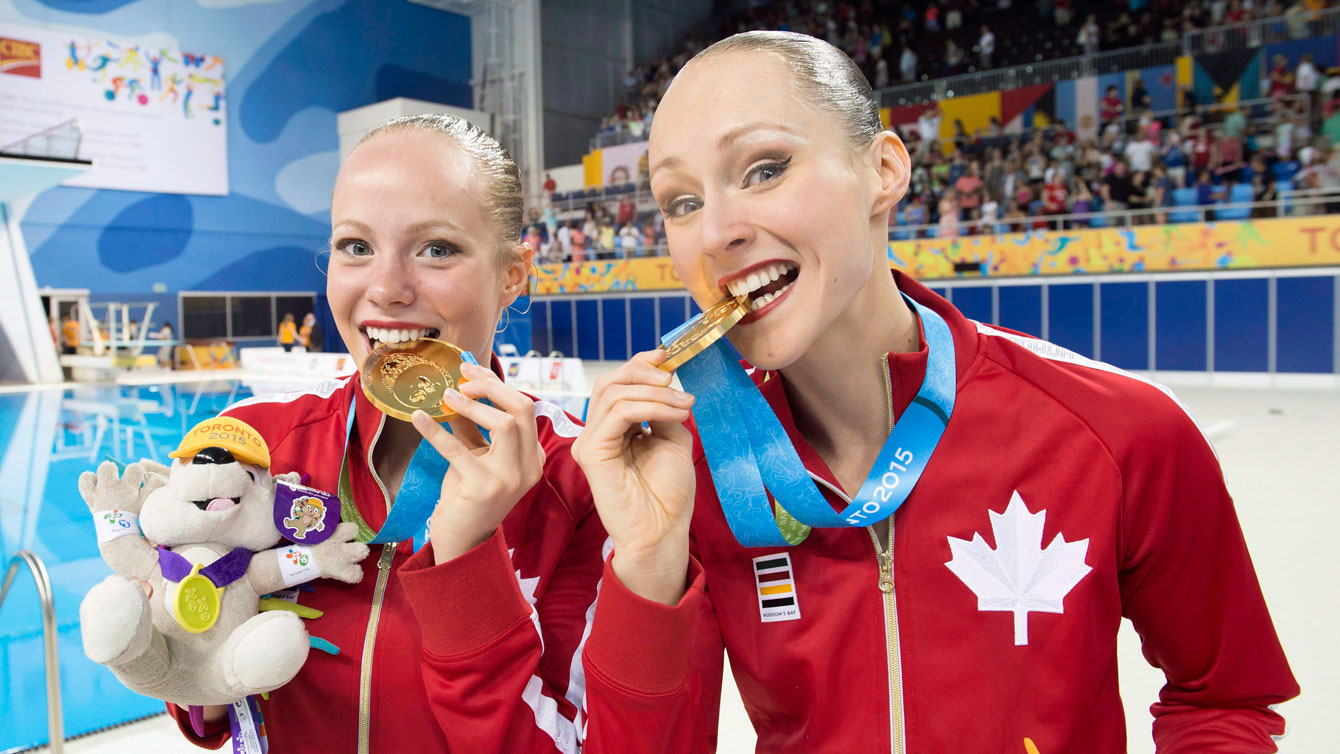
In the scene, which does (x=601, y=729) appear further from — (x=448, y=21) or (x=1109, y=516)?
(x=448, y=21)

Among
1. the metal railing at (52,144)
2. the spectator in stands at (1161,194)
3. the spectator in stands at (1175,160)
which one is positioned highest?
the metal railing at (52,144)

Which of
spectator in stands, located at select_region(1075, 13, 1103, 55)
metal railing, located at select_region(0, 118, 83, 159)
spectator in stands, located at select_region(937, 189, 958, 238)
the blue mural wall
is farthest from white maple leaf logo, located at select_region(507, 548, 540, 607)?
spectator in stands, located at select_region(1075, 13, 1103, 55)

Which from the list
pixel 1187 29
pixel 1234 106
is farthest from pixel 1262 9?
pixel 1234 106

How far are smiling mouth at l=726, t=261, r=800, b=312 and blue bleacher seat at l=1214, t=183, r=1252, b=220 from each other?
1503 centimetres

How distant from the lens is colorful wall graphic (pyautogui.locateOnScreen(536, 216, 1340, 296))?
43.6ft

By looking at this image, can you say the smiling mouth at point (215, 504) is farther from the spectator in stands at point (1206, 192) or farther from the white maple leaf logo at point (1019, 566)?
the spectator in stands at point (1206, 192)

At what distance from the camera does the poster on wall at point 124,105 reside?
21062 millimetres

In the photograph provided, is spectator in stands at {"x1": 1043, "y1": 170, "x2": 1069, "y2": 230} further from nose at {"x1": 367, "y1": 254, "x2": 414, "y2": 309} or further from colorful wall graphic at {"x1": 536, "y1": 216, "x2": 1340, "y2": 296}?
nose at {"x1": 367, "y1": 254, "x2": 414, "y2": 309}

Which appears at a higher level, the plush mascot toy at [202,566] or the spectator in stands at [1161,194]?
the spectator in stands at [1161,194]

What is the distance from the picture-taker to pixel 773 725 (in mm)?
1491

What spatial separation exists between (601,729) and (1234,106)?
56.7 ft

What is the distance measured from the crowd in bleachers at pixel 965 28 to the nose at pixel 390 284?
17763mm

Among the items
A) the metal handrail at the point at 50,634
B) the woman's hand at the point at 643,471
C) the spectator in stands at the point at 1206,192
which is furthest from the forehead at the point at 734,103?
the spectator in stands at the point at 1206,192

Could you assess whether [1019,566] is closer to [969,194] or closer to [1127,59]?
[969,194]
